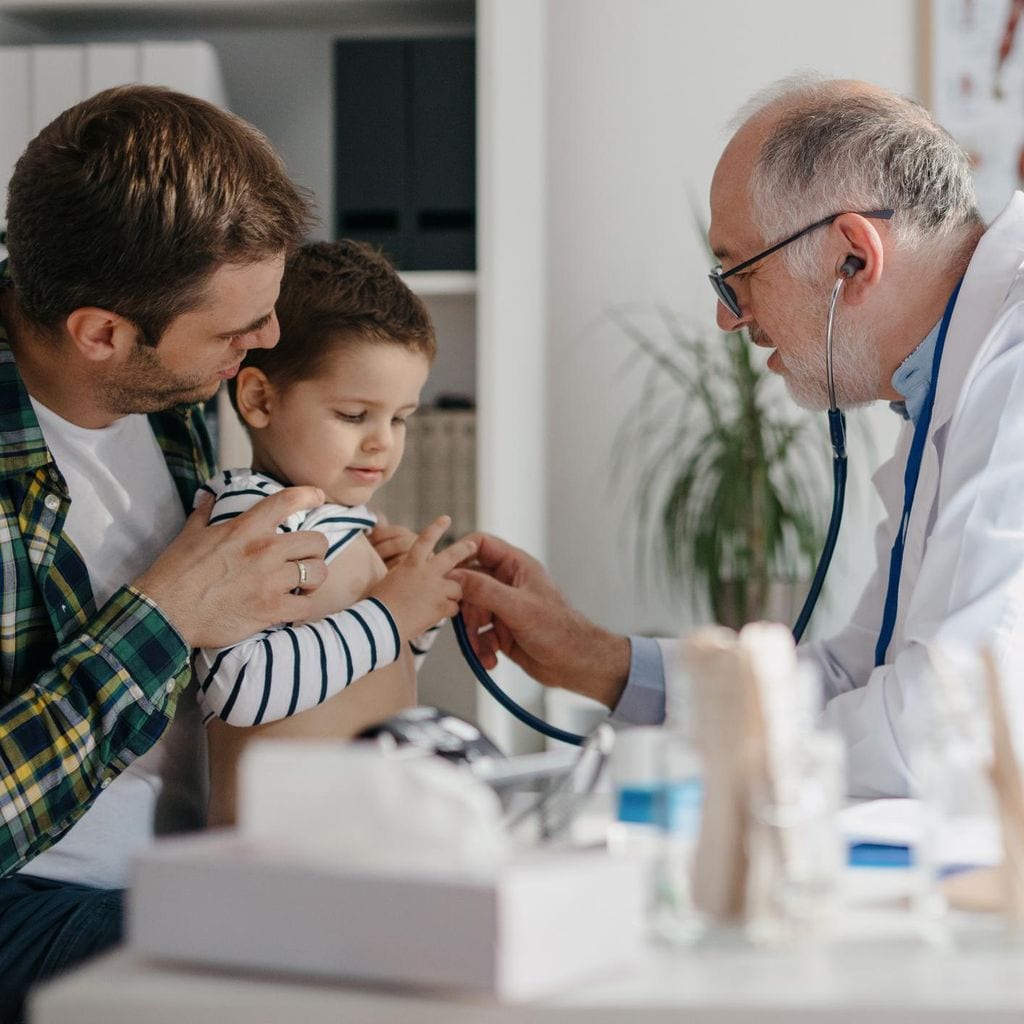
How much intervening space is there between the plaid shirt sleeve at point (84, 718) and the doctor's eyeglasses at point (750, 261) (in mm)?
787

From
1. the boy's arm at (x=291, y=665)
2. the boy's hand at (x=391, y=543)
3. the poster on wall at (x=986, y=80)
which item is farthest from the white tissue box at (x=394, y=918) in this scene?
the poster on wall at (x=986, y=80)

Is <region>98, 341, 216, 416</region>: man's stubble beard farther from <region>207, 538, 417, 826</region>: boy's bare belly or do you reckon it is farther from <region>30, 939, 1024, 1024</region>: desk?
<region>30, 939, 1024, 1024</region>: desk

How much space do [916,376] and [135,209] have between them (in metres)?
0.89

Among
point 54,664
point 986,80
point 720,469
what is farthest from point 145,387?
point 986,80

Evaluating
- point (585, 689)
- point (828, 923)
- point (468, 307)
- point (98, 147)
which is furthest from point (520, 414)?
point (828, 923)

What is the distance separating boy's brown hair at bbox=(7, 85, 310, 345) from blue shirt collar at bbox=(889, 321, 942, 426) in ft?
2.44

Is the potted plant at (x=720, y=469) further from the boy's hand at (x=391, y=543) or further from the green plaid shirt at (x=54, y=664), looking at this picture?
the green plaid shirt at (x=54, y=664)

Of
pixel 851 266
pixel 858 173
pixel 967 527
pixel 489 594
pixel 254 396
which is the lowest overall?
pixel 489 594

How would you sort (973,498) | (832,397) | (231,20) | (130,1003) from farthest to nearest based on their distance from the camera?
1. (231,20)
2. (832,397)
3. (973,498)
4. (130,1003)

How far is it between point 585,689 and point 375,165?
49.8 inches

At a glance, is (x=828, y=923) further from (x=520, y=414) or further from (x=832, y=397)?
(x=520, y=414)

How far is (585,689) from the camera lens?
1.74 metres

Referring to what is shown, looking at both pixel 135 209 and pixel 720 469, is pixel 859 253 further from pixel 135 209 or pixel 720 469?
pixel 720 469

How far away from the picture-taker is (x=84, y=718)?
1231 mm
